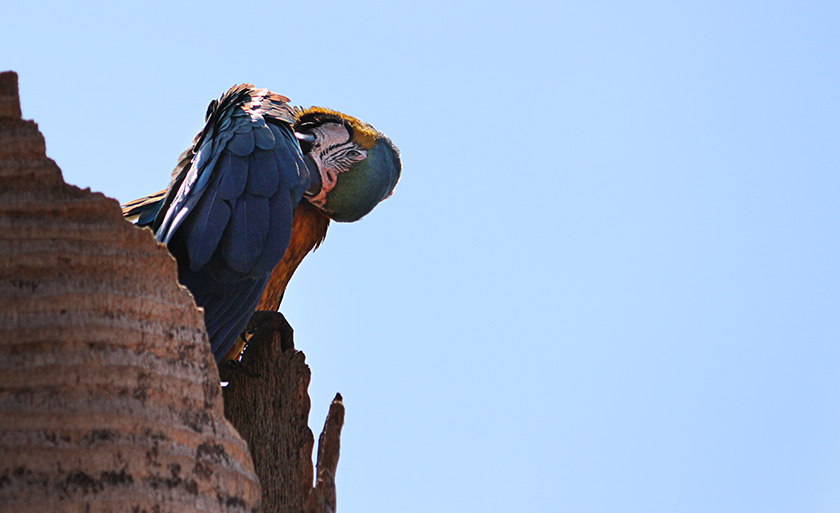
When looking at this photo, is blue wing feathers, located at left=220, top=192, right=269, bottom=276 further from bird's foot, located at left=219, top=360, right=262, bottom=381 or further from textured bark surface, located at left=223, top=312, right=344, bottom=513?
bird's foot, located at left=219, top=360, right=262, bottom=381

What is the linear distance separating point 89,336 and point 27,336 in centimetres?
7

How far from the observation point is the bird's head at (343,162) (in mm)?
3350

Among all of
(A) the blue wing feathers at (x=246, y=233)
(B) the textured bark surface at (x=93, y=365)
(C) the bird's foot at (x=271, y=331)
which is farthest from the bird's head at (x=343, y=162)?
(B) the textured bark surface at (x=93, y=365)

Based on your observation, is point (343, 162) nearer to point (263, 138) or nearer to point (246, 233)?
point (263, 138)

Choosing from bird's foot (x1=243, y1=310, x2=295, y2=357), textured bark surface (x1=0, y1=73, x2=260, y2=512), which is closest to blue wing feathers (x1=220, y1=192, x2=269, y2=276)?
bird's foot (x1=243, y1=310, x2=295, y2=357)

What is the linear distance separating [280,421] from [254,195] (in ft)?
2.88

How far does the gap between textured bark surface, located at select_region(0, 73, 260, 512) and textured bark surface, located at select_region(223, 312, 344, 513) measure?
0.71m

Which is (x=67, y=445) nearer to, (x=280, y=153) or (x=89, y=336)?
(x=89, y=336)

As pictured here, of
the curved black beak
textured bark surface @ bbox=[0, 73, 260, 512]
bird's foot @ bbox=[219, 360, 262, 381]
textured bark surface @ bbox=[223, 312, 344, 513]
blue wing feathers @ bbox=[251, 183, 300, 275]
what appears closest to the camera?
textured bark surface @ bbox=[0, 73, 260, 512]

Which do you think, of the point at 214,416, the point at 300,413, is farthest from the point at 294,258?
the point at 214,416

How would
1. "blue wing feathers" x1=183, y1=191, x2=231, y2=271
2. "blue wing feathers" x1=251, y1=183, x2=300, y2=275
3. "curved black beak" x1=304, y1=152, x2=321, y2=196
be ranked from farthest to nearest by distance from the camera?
1. "curved black beak" x1=304, y1=152, x2=321, y2=196
2. "blue wing feathers" x1=251, y1=183, x2=300, y2=275
3. "blue wing feathers" x1=183, y1=191, x2=231, y2=271

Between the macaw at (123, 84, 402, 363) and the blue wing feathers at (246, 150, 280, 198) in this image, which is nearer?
the macaw at (123, 84, 402, 363)

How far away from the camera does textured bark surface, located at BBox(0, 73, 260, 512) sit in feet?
3.29

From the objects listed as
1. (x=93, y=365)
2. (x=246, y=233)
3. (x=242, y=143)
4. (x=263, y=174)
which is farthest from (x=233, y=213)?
(x=93, y=365)
